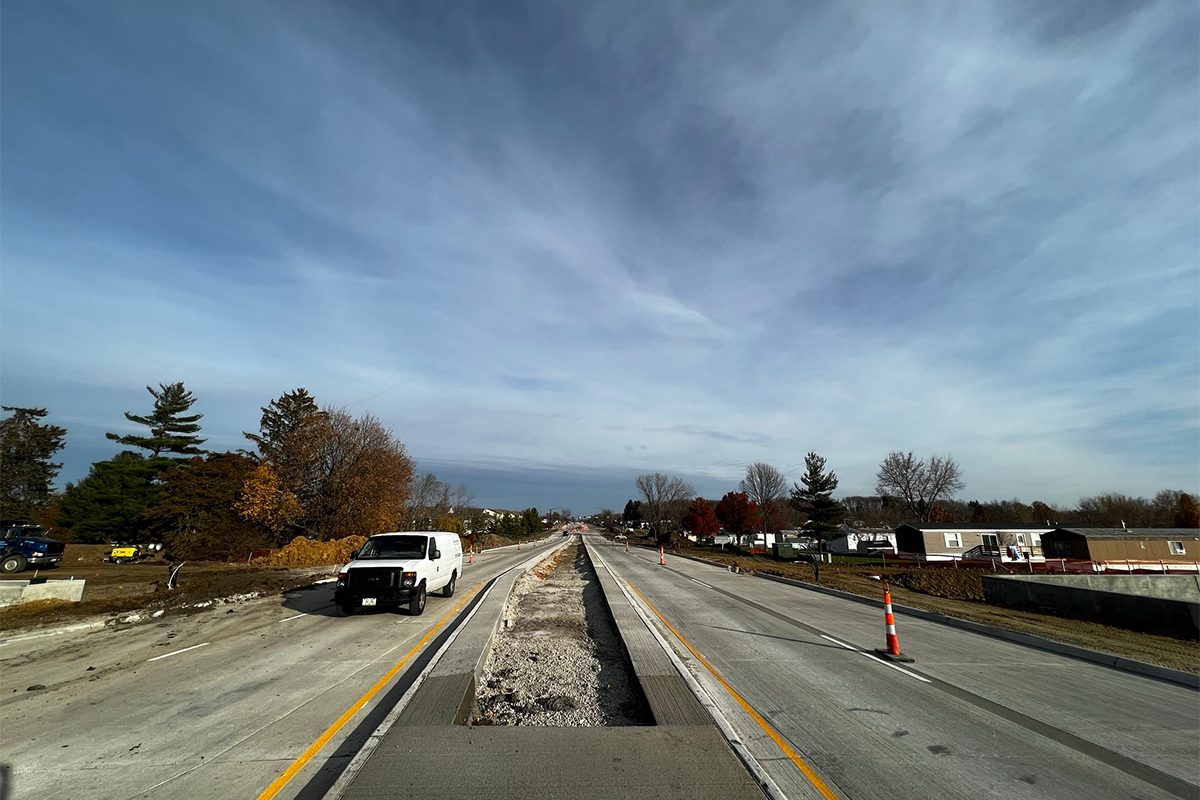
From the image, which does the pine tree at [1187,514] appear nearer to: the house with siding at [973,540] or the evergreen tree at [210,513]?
the house with siding at [973,540]

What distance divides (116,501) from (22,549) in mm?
23526

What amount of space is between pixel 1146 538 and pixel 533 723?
60889mm

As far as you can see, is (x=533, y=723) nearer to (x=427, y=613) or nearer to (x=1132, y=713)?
(x=1132, y=713)

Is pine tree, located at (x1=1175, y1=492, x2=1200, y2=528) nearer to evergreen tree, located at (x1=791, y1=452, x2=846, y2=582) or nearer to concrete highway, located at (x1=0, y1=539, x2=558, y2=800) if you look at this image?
evergreen tree, located at (x1=791, y1=452, x2=846, y2=582)

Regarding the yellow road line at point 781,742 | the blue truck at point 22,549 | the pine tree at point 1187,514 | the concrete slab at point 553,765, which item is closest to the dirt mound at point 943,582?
the yellow road line at point 781,742

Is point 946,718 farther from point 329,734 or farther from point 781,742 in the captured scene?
point 329,734

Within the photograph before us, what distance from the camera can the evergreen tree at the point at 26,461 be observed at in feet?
149

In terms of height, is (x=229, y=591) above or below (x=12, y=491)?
below

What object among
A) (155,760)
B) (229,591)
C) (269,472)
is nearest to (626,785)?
(155,760)

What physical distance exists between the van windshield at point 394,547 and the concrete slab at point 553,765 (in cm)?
893

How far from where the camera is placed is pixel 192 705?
258 inches

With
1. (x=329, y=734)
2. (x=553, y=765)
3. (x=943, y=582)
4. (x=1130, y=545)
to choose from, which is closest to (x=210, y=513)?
(x=329, y=734)

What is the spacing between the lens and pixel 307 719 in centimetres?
600

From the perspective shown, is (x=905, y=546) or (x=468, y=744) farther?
(x=905, y=546)
